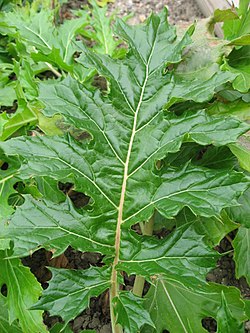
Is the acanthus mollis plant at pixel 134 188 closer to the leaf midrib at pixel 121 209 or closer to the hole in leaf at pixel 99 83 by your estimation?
the leaf midrib at pixel 121 209

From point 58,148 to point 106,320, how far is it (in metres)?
0.52

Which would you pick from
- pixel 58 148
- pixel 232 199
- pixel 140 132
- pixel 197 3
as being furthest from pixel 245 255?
pixel 197 3

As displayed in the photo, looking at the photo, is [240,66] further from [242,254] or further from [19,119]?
[19,119]

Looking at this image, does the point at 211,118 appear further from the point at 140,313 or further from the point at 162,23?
the point at 140,313

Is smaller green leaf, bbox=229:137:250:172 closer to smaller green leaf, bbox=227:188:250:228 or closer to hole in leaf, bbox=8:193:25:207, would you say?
smaller green leaf, bbox=227:188:250:228

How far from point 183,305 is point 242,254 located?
7.3 inches

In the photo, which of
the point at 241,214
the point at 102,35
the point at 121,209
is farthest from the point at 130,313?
the point at 102,35

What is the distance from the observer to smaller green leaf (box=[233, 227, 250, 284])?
1239mm

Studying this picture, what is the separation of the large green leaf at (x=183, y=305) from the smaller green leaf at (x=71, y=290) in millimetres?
176

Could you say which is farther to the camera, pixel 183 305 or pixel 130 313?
pixel 183 305

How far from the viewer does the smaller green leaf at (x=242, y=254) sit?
1.24 meters

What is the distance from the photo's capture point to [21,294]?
3.95ft

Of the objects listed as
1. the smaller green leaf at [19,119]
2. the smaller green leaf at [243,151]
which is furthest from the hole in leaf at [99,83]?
the smaller green leaf at [243,151]

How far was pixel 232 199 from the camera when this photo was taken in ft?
3.34
